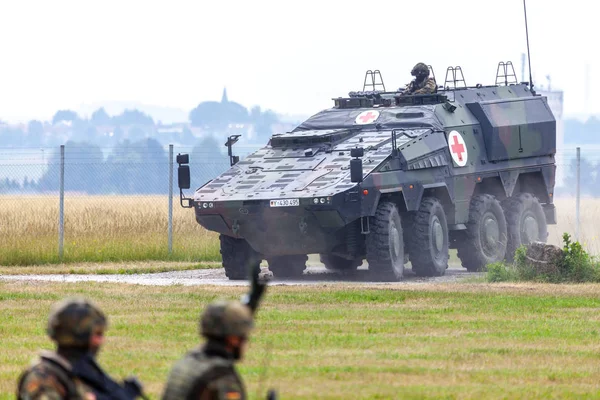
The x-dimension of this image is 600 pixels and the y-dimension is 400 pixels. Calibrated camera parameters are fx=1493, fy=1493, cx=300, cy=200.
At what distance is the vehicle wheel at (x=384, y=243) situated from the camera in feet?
68.4

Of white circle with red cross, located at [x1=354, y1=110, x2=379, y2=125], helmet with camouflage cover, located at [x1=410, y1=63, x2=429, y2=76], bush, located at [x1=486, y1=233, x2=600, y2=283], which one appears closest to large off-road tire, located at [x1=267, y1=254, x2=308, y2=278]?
white circle with red cross, located at [x1=354, y1=110, x2=379, y2=125]

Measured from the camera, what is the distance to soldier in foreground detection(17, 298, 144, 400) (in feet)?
21.0

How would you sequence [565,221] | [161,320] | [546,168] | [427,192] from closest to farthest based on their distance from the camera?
1. [161,320]
2. [427,192]
3. [546,168]
4. [565,221]

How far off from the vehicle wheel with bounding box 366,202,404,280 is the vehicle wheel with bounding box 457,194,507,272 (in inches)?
113

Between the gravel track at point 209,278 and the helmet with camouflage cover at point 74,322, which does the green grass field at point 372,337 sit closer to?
the gravel track at point 209,278

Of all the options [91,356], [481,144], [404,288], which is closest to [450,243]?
[481,144]

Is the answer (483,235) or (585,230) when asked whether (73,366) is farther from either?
(585,230)

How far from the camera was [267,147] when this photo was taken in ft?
75.8

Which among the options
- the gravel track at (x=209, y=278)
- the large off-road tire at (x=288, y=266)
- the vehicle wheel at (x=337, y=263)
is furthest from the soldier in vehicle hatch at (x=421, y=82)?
→ the large off-road tire at (x=288, y=266)

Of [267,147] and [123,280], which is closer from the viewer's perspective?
[123,280]

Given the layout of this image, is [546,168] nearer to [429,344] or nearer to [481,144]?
[481,144]

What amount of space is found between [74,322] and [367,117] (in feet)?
56.9

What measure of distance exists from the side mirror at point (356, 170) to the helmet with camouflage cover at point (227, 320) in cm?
1373

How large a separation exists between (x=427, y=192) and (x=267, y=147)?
8.42 feet
